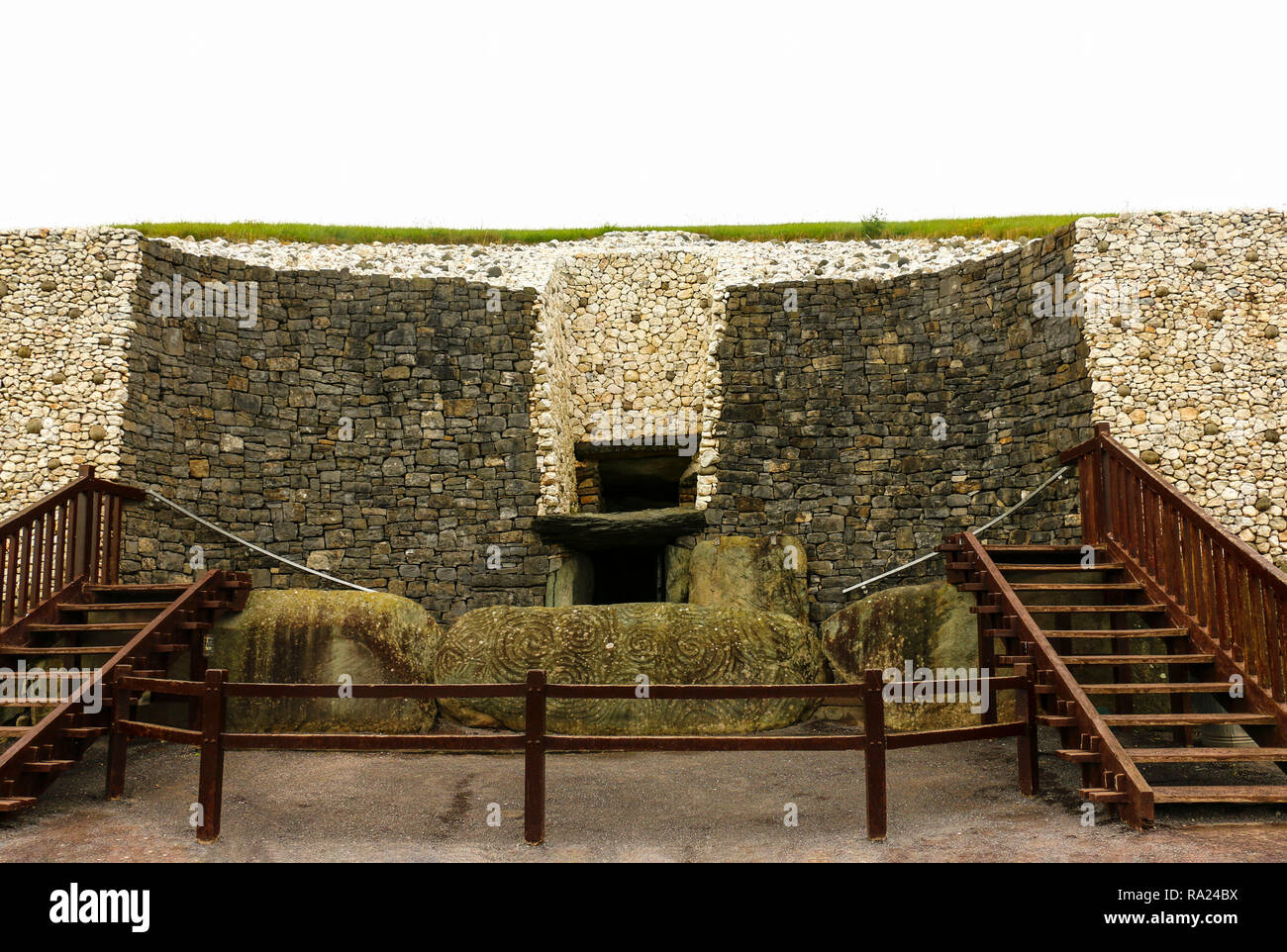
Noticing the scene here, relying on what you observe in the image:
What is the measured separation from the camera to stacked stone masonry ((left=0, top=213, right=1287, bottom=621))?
395 inches

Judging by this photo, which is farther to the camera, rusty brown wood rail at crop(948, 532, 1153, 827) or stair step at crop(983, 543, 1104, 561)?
stair step at crop(983, 543, 1104, 561)

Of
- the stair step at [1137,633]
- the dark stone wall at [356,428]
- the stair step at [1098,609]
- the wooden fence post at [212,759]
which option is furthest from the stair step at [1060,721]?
the dark stone wall at [356,428]

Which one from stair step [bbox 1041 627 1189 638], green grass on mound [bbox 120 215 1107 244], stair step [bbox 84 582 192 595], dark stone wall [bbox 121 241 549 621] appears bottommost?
stair step [bbox 1041 627 1189 638]

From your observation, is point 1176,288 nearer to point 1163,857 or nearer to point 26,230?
point 1163,857

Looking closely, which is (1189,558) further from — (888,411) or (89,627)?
(89,627)

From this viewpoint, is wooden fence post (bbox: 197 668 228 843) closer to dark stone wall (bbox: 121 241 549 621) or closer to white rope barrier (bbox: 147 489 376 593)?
white rope barrier (bbox: 147 489 376 593)

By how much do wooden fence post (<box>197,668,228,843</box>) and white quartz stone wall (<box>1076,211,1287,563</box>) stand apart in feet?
27.5

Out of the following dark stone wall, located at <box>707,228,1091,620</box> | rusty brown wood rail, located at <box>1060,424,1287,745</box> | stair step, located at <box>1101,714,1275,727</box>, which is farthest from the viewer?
dark stone wall, located at <box>707,228,1091,620</box>

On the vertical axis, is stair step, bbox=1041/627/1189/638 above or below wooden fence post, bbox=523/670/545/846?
above

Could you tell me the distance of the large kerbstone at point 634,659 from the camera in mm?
8750

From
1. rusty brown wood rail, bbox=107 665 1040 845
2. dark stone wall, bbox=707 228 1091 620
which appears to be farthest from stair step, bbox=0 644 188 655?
dark stone wall, bbox=707 228 1091 620

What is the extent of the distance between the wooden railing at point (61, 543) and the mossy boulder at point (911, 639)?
7145 mm

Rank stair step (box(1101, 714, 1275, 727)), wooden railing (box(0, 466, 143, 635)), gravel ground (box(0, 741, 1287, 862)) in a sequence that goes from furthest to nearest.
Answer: wooden railing (box(0, 466, 143, 635)) → stair step (box(1101, 714, 1275, 727)) → gravel ground (box(0, 741, 1287, 862))

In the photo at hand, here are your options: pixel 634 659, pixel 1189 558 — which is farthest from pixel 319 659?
pixel 1189 558
